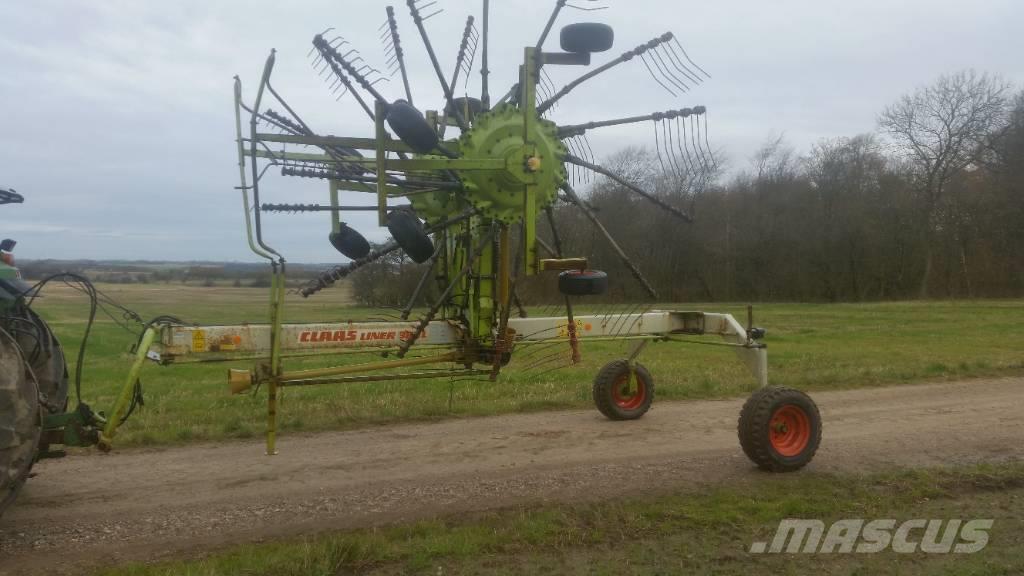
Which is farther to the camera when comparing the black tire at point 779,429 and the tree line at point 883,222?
the tree line at point 883,222

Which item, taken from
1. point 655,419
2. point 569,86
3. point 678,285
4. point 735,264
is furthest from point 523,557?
point 735,264

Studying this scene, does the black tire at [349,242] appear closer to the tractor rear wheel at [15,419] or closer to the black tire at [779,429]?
the tractor rear wheel at [15,419]

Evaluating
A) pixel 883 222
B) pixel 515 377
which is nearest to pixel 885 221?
pixel 883 222

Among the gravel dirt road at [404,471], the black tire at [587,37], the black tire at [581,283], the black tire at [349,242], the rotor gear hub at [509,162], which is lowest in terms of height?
the gravel dirt road at [404,471]

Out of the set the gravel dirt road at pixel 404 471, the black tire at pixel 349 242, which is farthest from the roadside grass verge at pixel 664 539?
the black tire at pixel 349 242

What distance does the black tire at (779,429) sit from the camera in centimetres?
690

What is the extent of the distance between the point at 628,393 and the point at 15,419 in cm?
634

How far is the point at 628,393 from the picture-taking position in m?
9.55

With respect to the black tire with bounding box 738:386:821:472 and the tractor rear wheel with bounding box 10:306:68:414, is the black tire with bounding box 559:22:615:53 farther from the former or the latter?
the tractor rear wheel with bounding box 10:306:68:414

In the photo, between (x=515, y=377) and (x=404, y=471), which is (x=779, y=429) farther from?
(x=515, y=377)

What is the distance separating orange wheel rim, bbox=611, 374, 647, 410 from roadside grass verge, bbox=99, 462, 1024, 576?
117 inches

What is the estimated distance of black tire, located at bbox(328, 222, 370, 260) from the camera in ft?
21.7

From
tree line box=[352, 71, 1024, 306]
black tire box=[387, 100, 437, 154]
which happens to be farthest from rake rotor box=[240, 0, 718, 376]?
tree line box=[352, 71, 1024, 306]

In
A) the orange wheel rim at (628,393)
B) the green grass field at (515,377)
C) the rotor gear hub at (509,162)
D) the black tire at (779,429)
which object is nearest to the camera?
the rotor gear hub at (509,162)
